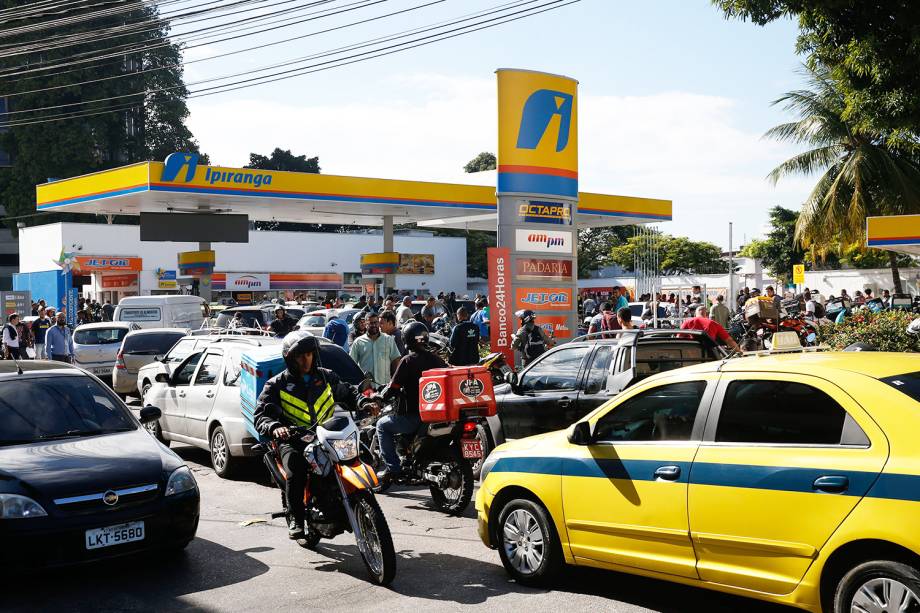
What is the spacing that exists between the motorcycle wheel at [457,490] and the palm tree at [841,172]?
101 ft

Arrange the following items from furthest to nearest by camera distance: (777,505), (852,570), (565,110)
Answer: (565,110) < (777,505) < (852,570)

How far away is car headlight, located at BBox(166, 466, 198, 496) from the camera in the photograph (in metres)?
6.75

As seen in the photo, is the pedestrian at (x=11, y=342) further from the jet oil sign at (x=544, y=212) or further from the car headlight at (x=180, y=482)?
the car headlight at (x=180, y=482)

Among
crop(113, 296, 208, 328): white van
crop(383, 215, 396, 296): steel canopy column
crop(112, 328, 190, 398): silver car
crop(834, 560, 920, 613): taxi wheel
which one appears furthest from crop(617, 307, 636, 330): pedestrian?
crop(383, 215, 396, 296): steel canopy column

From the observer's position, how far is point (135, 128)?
65.4m

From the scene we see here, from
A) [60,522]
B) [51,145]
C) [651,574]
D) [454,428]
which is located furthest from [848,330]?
[51,145]

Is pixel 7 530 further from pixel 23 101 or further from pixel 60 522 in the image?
pixel 23 101

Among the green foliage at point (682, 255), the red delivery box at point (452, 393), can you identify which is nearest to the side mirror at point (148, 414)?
the red delivery box at point (452, 393)

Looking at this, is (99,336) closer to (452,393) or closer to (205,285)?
(205,285)

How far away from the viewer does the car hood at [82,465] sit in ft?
20.4

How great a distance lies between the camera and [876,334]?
54.3 feet

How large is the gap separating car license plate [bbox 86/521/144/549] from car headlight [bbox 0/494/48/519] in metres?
0.34

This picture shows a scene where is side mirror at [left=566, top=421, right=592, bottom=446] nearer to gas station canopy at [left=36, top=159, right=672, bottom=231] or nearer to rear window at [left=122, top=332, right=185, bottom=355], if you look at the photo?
rear window at [left=122, top=332, right=185, bottom=355]

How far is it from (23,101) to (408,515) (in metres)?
62.7
